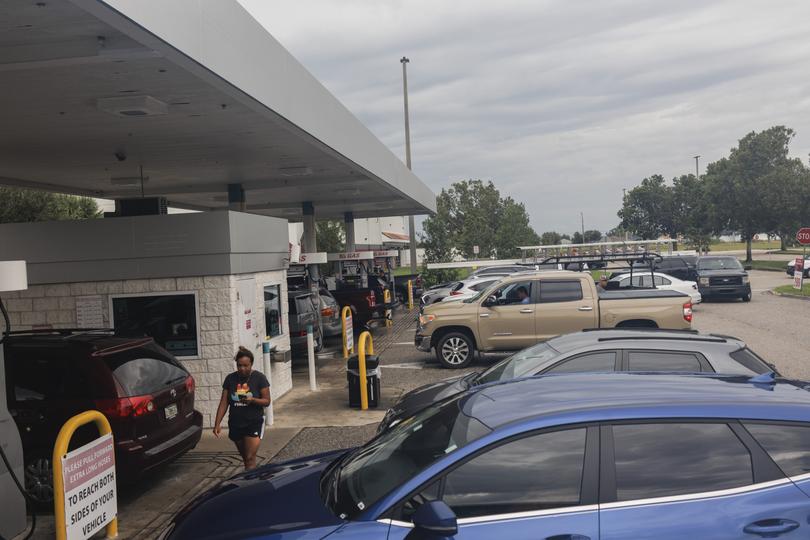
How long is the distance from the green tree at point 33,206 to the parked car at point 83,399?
15.7 meters

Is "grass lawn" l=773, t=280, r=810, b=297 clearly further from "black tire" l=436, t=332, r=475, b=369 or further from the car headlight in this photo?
the car headlight

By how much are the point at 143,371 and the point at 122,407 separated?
22.7 inches

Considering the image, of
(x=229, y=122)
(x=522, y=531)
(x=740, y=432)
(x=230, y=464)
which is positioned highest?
(x=229, y=122)

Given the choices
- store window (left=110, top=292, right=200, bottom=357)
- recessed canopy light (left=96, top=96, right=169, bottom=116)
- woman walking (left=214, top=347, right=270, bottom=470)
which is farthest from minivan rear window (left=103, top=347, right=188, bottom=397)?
recessed canopy light (left=96, top=96, right=169, bottom=116)

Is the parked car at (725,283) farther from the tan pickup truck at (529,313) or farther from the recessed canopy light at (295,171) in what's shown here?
the recessed canopy light at (295,171)

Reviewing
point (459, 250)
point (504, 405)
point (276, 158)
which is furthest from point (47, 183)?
point (459, 250)

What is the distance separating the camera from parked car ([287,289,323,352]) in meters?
16.3

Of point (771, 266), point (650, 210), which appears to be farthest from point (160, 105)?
point (650, 210)

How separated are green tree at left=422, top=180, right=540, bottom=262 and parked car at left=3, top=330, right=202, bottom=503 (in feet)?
146

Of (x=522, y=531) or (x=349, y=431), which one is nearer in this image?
(x=522, y=531)

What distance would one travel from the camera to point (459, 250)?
51781 mm

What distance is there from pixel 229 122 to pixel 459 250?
139ft

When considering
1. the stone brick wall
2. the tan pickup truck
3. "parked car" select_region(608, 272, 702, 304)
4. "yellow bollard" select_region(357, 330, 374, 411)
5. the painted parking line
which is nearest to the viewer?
the stone brick wall

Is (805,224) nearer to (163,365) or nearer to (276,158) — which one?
(276,158)
